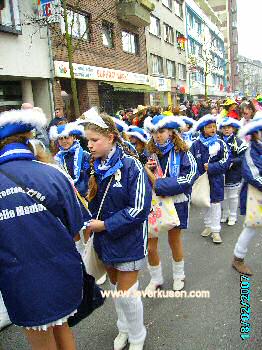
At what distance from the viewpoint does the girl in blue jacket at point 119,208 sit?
2762 millimetres

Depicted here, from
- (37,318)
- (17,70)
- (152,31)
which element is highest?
(152,31)

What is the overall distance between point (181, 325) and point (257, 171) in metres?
1.71

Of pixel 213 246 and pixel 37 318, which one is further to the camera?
pixel 213 246

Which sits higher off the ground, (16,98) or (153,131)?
(16,98)

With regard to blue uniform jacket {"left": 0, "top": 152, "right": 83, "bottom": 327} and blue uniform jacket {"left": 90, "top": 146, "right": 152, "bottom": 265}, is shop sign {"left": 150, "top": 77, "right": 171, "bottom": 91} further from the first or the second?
blue uniform jacket {"left": 0, "top": 152, "right": 83, "bottom": 327}

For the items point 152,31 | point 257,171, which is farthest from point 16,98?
point 152,31

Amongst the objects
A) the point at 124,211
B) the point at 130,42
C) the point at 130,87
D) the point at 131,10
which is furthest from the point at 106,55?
the point at 124,211

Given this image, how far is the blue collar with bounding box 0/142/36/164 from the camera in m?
2.08

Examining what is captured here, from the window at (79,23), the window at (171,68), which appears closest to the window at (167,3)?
the window at (171,68)

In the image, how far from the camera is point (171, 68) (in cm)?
3238

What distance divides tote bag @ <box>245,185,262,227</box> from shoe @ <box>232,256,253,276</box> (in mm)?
619

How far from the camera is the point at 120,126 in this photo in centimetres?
414

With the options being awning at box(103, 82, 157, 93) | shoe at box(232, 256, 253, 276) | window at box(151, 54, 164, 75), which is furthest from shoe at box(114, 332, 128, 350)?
window at box(151, 54, 164, 75)

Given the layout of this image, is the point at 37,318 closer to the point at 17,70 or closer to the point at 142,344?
the point at 142,344
